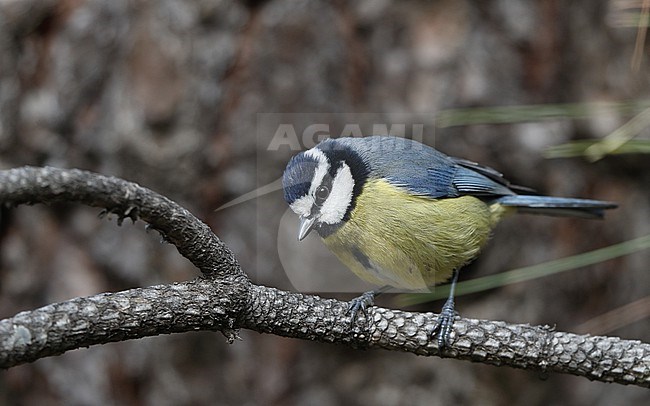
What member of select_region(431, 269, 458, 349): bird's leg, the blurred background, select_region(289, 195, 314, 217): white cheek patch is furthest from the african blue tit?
the blurred background

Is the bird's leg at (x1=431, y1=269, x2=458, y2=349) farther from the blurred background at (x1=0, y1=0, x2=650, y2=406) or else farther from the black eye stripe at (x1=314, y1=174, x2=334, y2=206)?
the blurred background at (x1=0, y1=0, x2=650, y2=406)

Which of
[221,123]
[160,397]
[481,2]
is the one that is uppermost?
[481,2]

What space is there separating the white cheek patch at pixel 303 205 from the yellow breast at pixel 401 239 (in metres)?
0.11

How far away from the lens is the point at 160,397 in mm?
2412

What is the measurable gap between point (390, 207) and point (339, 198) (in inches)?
4.8

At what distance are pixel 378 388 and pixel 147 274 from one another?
2.85 ft

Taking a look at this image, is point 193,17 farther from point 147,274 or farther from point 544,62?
point 544,62

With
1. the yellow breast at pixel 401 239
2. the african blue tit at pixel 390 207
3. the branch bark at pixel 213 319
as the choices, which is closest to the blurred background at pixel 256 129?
the african blue tit at pixel 390 207

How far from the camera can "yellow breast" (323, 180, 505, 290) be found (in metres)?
1.65

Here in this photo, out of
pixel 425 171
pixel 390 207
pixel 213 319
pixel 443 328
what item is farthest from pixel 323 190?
pixel 213 319

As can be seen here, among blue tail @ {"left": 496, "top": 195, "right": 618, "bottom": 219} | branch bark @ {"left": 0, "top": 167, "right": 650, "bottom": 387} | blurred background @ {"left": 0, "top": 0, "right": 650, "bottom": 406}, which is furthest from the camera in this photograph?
blurred background @ {"left": 0, "top": 0, "right": 650, "bottom": 406}

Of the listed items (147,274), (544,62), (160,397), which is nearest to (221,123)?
(147,274)

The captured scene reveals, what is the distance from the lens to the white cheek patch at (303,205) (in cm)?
159

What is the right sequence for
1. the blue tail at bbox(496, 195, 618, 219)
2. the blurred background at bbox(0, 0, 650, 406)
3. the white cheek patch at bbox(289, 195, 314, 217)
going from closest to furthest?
the white cheek patch at bbox(289, 195, 314, 217) → the blue tail at bbox(496, 195, 618, 219) → the blurred background at bbox(0, 0, 650, 406)
